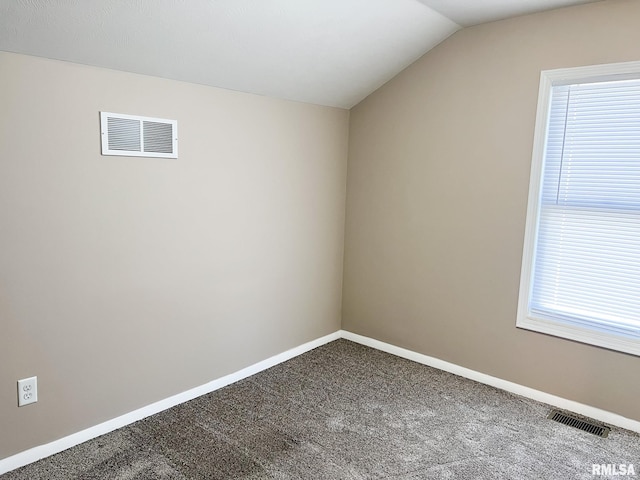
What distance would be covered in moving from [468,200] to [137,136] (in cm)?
203

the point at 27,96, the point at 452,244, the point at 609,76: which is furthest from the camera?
the point at 452,244

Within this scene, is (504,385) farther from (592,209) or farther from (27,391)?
(27,391)

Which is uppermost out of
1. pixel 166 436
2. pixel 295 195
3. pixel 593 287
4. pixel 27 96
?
pixel 27 96

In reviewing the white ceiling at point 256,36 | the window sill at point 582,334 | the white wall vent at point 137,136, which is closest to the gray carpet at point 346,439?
the window sill at point 582,334

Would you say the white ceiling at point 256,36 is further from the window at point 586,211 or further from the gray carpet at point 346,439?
the gray carpet at point 346,439

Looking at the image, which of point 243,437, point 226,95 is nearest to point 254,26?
point 226,95

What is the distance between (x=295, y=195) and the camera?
11.0 ft

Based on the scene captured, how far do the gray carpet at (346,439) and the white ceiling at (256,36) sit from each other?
1829 millimetres

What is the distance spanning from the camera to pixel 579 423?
267cm

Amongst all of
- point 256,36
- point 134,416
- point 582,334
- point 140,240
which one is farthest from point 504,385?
point 256,36

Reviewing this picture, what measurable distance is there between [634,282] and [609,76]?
1.12 metres

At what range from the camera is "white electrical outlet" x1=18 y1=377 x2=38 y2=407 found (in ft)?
6.98

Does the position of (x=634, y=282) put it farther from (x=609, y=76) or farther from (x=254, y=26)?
(x=254, y=26)

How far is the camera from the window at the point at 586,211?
2.57m
